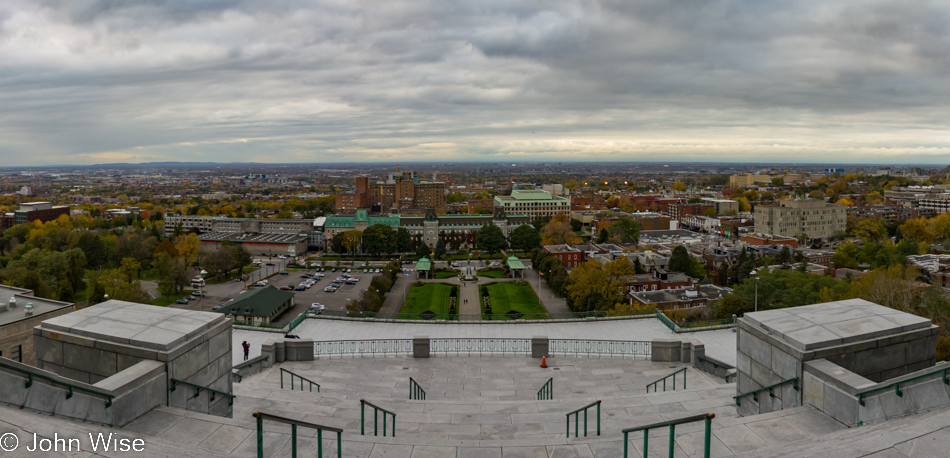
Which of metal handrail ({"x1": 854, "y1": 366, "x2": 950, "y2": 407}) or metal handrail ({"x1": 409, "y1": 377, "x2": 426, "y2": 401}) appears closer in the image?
metal handrail ({"x1": 854, "y1": 366, "x2": 950, "y2": 407})

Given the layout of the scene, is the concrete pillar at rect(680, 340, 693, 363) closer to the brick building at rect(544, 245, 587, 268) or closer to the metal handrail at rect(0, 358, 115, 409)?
the metal handrail at rect(0, 358, 115, 409)

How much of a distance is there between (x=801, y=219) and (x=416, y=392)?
338ft

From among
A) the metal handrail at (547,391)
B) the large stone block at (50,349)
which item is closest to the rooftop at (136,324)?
the large stone block at (50,349)

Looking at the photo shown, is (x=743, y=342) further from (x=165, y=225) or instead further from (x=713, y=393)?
(x=165, y=225)

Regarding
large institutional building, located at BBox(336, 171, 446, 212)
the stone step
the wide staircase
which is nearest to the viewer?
the wide staircase

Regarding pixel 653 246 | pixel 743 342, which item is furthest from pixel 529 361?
pixel 653 246

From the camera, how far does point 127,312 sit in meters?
9.99

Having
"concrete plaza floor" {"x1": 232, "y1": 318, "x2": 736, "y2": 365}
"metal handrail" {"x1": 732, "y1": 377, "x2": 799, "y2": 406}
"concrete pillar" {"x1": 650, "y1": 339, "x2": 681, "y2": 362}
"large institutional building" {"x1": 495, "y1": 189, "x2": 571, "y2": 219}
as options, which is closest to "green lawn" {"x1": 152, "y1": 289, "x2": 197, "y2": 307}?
"concrete plaza floor" {"x1": 232, "y1": 318, "x2": 736, "y2": 365}

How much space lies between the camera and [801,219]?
98.8 meters

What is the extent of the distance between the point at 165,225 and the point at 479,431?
125 m

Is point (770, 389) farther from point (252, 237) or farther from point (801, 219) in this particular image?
point (801, 219)

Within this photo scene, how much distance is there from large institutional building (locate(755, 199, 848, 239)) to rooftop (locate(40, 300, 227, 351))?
105m

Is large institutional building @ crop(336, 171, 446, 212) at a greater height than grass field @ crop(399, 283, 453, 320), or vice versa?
large institutional building @ crop(336, 171, 446, 212)

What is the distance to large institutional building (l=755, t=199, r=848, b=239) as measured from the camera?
9806cm
